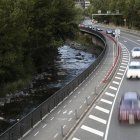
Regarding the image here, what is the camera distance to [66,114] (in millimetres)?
35156

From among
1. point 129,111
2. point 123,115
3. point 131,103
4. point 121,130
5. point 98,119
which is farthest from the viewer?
point 98,119

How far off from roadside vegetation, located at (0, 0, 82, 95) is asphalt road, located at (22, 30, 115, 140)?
10.8 m

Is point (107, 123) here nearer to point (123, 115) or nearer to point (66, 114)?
point (123, 115)

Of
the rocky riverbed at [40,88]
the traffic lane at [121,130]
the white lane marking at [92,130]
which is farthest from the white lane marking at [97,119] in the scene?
the rocky riverbed at [40,88]

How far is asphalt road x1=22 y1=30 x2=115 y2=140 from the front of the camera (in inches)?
1168

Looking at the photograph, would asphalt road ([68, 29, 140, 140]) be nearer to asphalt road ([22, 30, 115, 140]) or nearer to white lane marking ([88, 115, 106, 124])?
white lane marking ([88, 115, 106, 124])

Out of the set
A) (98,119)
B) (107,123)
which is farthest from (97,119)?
(107,123)

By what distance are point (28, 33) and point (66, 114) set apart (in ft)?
106

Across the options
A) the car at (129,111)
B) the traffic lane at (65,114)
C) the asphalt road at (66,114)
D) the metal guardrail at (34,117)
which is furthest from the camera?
the car at (129,111)

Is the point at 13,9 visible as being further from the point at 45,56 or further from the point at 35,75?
the point at 45,56

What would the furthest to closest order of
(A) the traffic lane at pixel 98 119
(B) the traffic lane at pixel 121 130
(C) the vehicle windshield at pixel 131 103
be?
(C) the vehicle windshield at pixel 131 103 → (A) the traffic lane at pixel 98 119 → (B) the traffic lane at pixel 121 130

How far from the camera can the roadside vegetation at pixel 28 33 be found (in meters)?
54.2

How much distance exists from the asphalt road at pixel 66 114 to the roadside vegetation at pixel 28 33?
35.4 feet

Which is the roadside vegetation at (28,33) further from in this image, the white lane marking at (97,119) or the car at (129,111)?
the car at (129,111)
